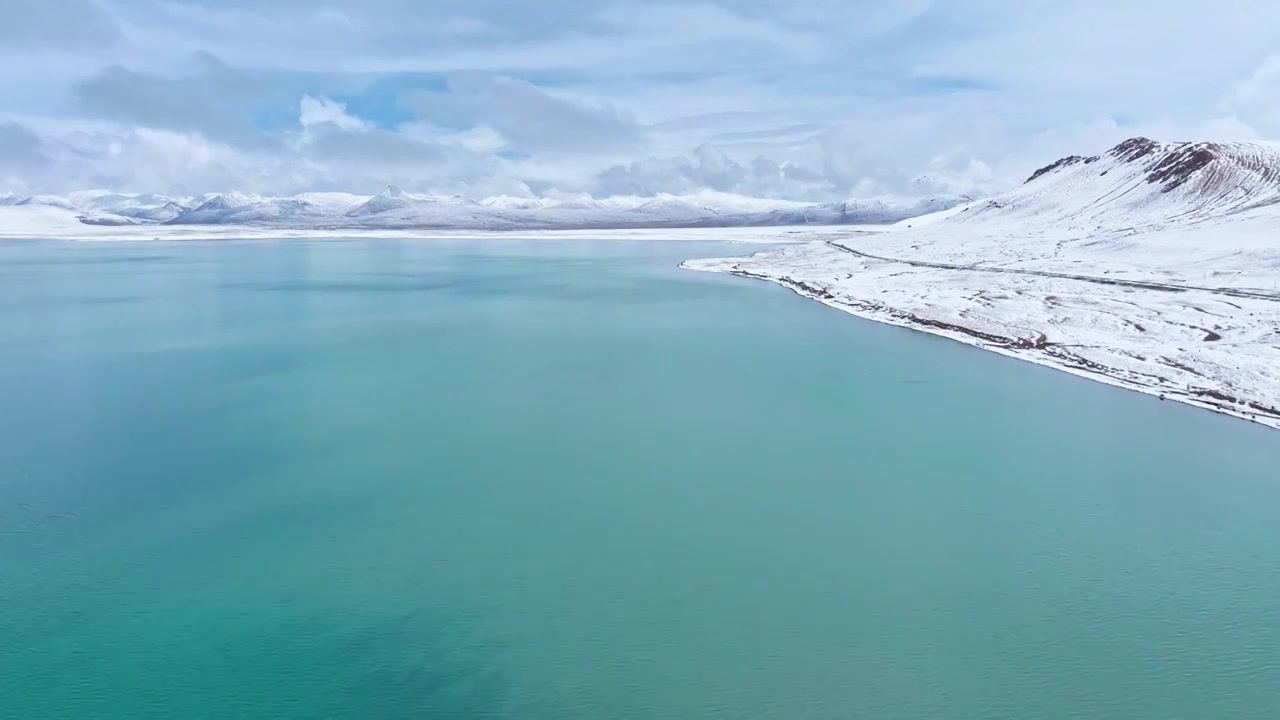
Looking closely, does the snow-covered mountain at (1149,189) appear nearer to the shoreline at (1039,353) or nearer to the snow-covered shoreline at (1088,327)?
the snow-covered shoreline at (1088,327)

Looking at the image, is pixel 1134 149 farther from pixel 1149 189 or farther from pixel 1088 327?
pixel 1088 327

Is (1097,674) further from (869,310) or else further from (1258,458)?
(869,310)

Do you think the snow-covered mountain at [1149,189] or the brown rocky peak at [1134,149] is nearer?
the snow-covered mountain at [1149,189]

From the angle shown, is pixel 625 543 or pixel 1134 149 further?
pixel 1134 149

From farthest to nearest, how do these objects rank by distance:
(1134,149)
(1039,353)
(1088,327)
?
(1134,149) → (1088,327) → (1039,353)

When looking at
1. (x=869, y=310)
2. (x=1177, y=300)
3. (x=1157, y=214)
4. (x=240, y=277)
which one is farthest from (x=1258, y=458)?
(x=1157, y=214)

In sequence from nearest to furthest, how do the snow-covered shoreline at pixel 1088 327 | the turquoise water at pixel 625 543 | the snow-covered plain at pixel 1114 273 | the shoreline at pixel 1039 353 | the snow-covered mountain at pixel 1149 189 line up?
the turquoise water at pixel 625 543 → the shoreline at pixel 1039 353 → the snow-covered shoreline at pixel 1088 327 → the snow-covered plain at pixel 1114 273 → the snow-covered mountain at pixel 1149 189

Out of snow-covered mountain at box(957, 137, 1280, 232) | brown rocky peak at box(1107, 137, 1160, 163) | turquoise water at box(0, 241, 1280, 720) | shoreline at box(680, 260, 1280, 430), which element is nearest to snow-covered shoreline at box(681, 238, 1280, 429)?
shoreline at box(680, 260, 1280, 430)

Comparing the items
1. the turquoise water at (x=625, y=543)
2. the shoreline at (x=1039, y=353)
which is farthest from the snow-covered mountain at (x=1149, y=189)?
the turquoise water at (x=625, y=543)

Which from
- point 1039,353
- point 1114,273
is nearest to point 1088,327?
point 1039,353
